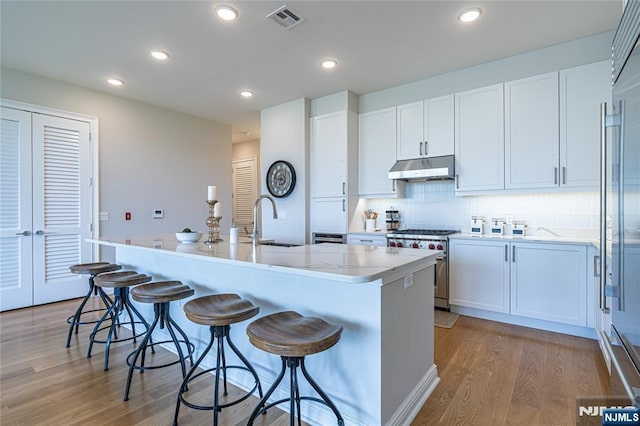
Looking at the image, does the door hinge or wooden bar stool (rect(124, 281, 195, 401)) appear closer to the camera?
the door hinge

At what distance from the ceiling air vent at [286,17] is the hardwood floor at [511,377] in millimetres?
3007

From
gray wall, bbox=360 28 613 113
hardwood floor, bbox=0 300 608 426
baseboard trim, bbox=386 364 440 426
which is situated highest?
gray wall, bbox=360 28 613 113

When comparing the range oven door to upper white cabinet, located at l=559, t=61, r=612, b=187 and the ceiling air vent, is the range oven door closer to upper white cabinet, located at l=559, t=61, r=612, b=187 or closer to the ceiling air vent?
upper white cabinet, located at l=559, t=61, r=612, b=187

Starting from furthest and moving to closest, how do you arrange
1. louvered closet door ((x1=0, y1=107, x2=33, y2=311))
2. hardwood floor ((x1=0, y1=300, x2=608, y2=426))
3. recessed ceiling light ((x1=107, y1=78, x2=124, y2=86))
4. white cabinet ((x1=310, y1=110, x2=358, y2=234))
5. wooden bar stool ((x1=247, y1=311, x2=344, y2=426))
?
1. white cabinet ((x1=310, y1=110, x2=358, y2=234))
2. recessed ceiling light ((x1=107, y1=78, x2=124, y2=86))
3. louvered closet door ((x1=0, y1=107, x2=33, y2=311))
4. hardwood floor ((x1=0, y1=300, x2=608, y2=426))
5. wooden bar stool ((x1=247, y1=311, x2=344, y2=426))

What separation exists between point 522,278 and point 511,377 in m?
1.22

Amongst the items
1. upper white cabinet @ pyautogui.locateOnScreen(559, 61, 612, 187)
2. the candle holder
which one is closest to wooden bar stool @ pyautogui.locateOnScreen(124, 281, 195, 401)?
the candle holder

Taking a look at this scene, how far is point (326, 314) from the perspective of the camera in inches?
68.1

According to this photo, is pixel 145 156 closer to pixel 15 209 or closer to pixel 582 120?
pixel 15 209

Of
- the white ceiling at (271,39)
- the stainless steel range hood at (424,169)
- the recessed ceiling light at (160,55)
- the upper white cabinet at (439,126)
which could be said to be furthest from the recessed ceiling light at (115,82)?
the upper white cabinet at (439,126)

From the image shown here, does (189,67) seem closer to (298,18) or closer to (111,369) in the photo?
(298,18)

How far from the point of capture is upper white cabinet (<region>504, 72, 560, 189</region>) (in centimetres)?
313

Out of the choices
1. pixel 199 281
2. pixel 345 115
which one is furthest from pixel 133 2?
pixel 345 115

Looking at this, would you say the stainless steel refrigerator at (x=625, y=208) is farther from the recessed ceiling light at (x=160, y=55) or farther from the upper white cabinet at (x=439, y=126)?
the recessed ceiling light at (x=160, y=55)

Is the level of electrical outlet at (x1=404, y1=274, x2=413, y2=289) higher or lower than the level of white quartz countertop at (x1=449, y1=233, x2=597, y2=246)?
lower
